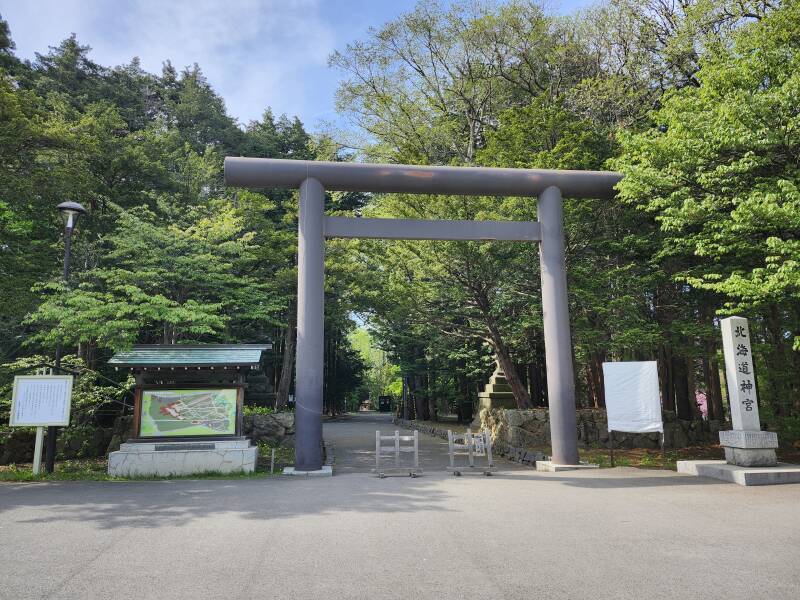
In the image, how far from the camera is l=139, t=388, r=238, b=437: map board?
10.6 meters

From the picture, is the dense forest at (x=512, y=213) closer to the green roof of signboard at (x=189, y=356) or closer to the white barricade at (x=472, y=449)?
the green roof of signboard at (x=189, y=356)

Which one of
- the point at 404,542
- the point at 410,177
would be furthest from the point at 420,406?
the point at 404,542

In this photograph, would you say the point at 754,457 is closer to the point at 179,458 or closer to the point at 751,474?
the point at 751,474

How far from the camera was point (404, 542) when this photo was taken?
5.06 meters

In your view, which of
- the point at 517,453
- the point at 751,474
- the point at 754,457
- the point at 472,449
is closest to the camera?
the point at 751,474

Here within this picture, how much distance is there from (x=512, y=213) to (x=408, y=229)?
13.4ft

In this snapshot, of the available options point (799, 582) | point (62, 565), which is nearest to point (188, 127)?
point (62, 565)

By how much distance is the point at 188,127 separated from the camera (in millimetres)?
33438

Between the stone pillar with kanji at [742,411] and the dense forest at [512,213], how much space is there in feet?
1.95

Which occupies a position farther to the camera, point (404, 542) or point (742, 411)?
point (742, 411)

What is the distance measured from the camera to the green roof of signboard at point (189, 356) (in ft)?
35.1

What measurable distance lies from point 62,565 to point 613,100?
16.7 metres

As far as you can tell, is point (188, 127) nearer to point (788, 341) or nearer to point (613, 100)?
point (613, 100)

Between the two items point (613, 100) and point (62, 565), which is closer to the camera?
point (62, 565)
